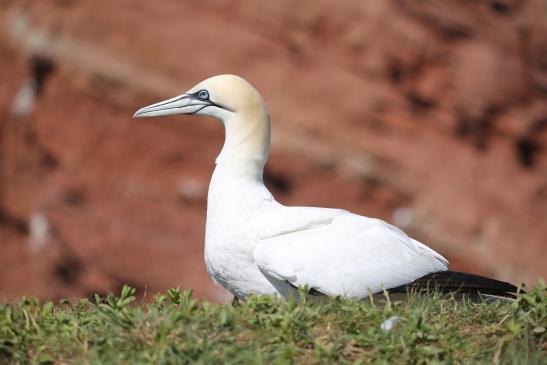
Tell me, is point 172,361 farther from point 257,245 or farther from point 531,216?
point 531,216

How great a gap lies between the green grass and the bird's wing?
626mm

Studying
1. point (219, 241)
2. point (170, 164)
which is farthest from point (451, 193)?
point (219, 241)

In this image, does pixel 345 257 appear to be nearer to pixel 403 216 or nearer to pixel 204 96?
pixel 204 96

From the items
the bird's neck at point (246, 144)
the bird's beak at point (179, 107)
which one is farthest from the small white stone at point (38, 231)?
the bird's neck at point (246, 144)

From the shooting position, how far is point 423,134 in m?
16.4

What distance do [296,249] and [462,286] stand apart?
3.51ft

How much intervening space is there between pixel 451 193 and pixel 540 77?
277 centimetres

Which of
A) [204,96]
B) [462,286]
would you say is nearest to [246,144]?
[204,96]

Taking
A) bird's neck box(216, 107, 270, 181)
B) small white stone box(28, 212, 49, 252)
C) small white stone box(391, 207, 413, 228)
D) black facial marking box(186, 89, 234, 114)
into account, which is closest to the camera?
bird's neck box(216, 107, 270, 181)

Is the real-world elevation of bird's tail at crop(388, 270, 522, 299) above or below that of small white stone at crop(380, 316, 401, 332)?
above

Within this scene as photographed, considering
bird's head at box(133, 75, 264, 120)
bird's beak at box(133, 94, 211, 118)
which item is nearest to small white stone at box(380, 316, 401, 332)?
bird's head at box(133, 75, 264, 120)

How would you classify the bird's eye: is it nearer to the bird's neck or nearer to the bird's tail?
the bird's neck

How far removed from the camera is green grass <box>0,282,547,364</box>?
446 cm

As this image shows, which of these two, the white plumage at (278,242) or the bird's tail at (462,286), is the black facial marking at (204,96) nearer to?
the white plumage at (278,242)
